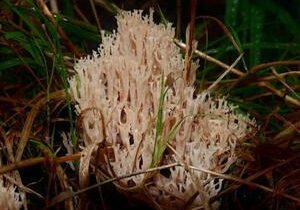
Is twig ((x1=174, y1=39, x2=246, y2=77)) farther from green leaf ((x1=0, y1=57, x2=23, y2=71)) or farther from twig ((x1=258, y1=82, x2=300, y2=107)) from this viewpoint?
green leaf ((x1=0, y1=57, x2=23, y2=71))

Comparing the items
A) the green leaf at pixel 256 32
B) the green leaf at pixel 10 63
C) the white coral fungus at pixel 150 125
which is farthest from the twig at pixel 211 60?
the green leaf at pixel 10 63

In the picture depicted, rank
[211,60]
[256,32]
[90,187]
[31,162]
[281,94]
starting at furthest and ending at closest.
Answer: [256,32] → [211,60] → [281,94] → [31,162] → [90,187]

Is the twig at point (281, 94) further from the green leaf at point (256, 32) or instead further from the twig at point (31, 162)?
the twig at point (31, 162)

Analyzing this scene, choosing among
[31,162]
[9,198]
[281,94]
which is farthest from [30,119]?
[281,94]

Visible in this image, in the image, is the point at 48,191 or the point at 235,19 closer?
the point at 48,191

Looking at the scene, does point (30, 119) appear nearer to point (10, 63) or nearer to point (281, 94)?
point (10, 63)

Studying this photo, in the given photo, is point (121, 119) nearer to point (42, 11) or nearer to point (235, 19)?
point (42, 11)

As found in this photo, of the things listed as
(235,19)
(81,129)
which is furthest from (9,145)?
(235,19)

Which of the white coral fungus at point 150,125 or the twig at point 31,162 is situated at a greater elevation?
the white coral fungus at point 150,125
